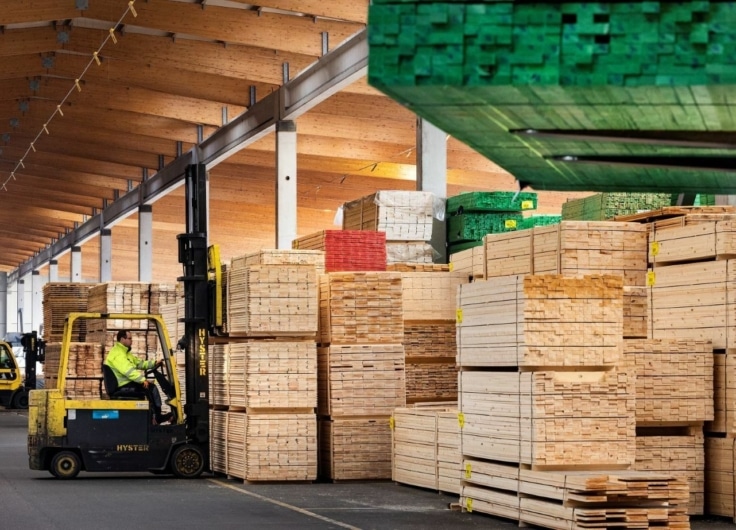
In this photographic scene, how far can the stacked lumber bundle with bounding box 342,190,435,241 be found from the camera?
17.2 meters

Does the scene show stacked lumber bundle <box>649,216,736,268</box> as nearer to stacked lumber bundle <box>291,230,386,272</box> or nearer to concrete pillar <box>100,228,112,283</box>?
stacked lumber bundle <box>291,230,386,272</box>

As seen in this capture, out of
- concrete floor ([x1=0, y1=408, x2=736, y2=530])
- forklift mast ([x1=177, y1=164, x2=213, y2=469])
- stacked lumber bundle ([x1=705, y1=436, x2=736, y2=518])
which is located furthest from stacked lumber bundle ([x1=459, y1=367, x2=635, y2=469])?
forklift mast ([x1=177, y1=164, x2=213, y2=469])

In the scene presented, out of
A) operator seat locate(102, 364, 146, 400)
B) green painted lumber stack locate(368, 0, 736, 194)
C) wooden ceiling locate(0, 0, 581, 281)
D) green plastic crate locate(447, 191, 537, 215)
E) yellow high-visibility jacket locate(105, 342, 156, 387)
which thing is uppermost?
wooden ceiling locate(0, 0, 581, 281)

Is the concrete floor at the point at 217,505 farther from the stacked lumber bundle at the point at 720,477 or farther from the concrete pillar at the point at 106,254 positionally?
the concrete pillar at the point at 106,254

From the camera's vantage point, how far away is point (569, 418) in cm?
1014

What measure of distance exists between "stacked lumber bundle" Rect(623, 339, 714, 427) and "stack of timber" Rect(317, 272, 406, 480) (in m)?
3.57

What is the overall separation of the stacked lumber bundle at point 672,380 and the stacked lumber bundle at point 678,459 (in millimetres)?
159

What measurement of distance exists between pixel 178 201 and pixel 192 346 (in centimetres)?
2270

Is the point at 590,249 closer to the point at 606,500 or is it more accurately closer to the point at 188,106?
the point at 606,500

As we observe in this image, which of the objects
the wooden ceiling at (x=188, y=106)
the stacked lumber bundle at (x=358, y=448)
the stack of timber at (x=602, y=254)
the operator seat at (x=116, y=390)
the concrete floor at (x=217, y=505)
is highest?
the wooden ceiling at (x=188, y=106)

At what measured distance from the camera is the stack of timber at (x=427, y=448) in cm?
1238

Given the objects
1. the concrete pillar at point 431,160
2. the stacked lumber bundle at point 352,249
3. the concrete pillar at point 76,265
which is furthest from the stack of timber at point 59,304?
the concrete pillar at point 76,265

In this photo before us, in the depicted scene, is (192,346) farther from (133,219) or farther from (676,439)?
(133,219)

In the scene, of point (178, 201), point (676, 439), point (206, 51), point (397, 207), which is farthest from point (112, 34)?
point (178, 201)
